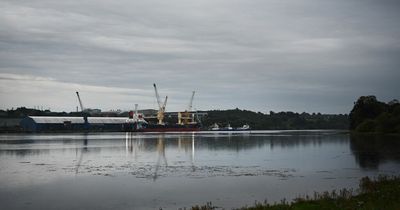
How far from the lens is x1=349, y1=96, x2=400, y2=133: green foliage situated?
4606 inches

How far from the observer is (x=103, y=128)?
19450cm

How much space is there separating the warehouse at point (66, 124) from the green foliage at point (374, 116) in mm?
96045

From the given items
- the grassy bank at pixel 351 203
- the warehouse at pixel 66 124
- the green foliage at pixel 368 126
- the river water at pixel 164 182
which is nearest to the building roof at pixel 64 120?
the warehouse at pixel 66 124

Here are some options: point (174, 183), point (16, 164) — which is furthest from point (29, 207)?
point (16, 164)

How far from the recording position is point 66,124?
593 ft

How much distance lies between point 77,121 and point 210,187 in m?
166

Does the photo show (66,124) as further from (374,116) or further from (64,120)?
(374,116)

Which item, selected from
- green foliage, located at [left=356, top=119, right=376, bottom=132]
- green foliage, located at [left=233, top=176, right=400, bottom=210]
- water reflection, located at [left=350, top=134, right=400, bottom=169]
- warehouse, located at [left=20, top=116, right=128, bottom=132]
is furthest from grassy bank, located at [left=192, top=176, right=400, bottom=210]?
warehouse, located at [left=20, top=116, right=128, bottom=132]

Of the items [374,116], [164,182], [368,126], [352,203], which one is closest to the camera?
[352,203]

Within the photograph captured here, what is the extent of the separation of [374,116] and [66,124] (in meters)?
107

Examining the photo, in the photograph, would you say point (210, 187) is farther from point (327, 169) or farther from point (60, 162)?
point (60, 162)

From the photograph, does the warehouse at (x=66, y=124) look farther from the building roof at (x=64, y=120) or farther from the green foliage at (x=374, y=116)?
the green foliage at (x=374, y=116)

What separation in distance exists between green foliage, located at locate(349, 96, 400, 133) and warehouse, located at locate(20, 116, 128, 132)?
9604cm

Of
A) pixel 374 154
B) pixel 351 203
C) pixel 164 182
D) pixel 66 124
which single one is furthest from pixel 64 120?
pixel 351 203
